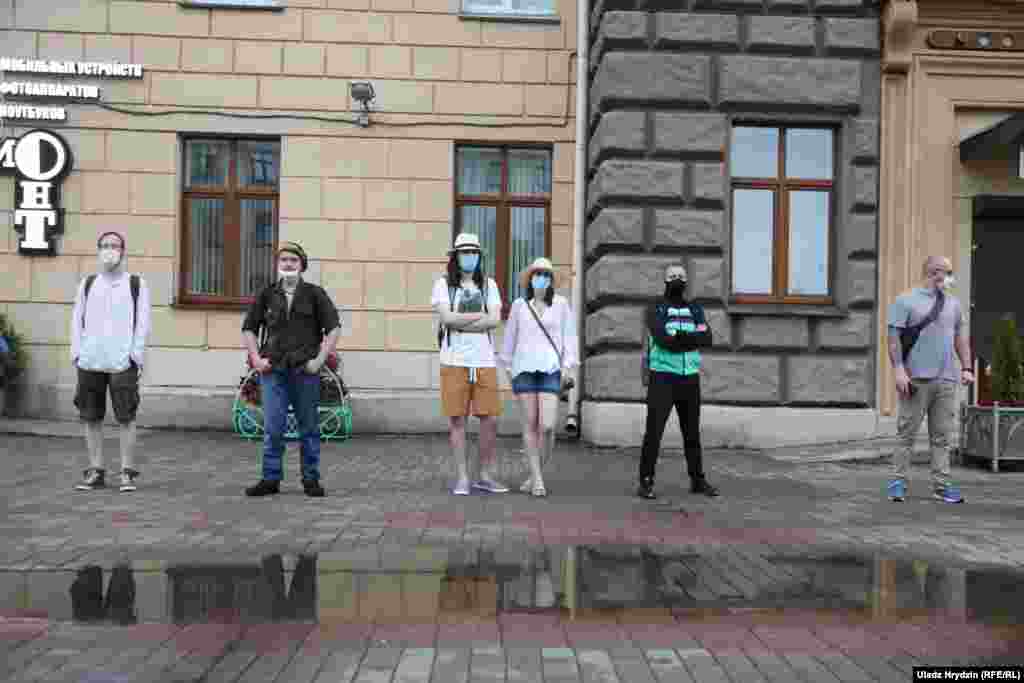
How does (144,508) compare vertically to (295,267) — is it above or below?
below

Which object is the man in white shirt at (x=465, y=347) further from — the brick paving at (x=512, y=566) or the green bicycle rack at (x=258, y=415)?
the green bicycle rack at (x=258, y=415)

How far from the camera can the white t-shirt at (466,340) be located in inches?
325

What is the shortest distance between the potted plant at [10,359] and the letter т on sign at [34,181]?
0.98 m

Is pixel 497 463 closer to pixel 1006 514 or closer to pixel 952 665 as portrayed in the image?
pixel 1006 514

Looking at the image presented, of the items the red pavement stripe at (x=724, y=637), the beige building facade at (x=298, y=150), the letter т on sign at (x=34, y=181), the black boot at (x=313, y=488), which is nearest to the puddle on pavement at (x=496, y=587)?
the red pavement stripe at (x=724, y=637)

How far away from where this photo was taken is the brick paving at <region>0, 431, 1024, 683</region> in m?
4.01

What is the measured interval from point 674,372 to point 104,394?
440 cm

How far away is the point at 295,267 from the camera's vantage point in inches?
323

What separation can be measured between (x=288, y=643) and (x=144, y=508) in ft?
11.5

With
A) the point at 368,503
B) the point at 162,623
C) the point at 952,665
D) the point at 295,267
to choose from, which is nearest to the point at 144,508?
the point at 368,503

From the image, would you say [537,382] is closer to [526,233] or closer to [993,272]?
[526,233]

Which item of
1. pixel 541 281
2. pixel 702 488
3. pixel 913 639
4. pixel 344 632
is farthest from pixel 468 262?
pixel 913 639

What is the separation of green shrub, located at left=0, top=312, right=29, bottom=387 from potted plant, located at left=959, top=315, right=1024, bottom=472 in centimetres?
1039

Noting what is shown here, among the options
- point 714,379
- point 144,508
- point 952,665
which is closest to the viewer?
point 952,665
